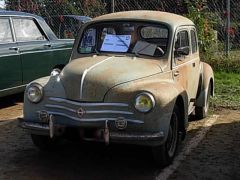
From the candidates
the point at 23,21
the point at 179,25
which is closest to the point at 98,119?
the point at 179,25

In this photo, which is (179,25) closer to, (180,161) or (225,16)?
(180,161)

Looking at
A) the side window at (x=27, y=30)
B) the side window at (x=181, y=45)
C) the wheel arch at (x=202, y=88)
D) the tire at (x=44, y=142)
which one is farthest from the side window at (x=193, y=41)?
the side window at (x=27, y=30)

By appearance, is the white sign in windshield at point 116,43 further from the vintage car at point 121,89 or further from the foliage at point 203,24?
the foliage at point 203,24

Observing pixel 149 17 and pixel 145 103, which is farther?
pixel 149 17

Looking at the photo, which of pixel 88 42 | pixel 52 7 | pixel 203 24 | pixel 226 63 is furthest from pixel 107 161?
pixel 52 7

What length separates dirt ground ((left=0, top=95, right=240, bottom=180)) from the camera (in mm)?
5234

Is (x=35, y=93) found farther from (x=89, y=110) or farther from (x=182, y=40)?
(x=182, y=40)

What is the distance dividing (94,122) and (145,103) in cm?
56

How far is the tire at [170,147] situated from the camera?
529cm

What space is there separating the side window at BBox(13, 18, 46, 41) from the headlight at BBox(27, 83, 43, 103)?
3.41m

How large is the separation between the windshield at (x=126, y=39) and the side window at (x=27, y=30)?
2.46 metres

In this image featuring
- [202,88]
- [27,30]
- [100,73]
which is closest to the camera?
[100,73]

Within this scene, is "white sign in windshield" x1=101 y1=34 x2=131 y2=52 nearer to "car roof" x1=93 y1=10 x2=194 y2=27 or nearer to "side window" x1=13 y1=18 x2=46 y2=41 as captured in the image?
"car roof" x1=93 y1=10 x2=194 y2=27

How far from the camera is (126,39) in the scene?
636 centimetres
